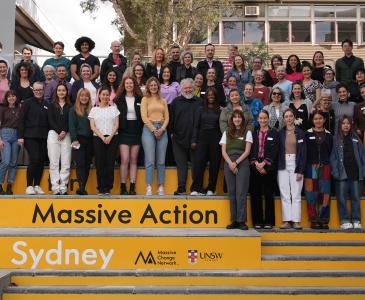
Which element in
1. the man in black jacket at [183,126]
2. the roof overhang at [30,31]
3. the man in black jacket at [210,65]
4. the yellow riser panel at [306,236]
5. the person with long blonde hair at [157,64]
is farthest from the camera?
the roof overhang at [30,31]

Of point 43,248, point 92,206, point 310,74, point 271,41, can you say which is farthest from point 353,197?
point 271,41

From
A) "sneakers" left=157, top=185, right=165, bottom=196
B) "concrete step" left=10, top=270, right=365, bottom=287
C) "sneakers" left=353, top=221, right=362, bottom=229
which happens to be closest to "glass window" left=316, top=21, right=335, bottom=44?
"sneakers" left=353, top=221, right=362, bottom=229

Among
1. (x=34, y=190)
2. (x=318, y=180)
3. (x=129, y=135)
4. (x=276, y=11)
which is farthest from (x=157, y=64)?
(x=276, y=11)

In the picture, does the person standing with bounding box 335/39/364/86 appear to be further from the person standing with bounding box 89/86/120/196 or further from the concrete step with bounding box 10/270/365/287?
the person standing with bounding box 89/86/120/196

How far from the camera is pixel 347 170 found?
688 cm

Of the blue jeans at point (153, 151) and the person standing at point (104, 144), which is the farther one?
the blue jeans at point (153, 151)

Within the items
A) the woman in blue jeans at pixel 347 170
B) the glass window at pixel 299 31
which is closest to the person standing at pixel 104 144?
the woman in blue jeans at pixel 347 170

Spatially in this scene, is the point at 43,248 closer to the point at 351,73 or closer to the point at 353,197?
the point at 353,197

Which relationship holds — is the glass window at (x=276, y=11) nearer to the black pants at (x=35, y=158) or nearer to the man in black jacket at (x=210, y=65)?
the man in black jacket at (x=210, y=65)

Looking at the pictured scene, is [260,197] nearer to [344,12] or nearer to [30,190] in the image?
[30,190]

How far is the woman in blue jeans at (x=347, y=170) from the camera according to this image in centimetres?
688

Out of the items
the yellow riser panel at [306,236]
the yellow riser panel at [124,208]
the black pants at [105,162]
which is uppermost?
the black pants at [105,162]

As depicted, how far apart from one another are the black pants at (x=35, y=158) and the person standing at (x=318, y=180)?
3946mm

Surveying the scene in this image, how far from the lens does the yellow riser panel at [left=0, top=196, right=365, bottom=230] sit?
690 cm
